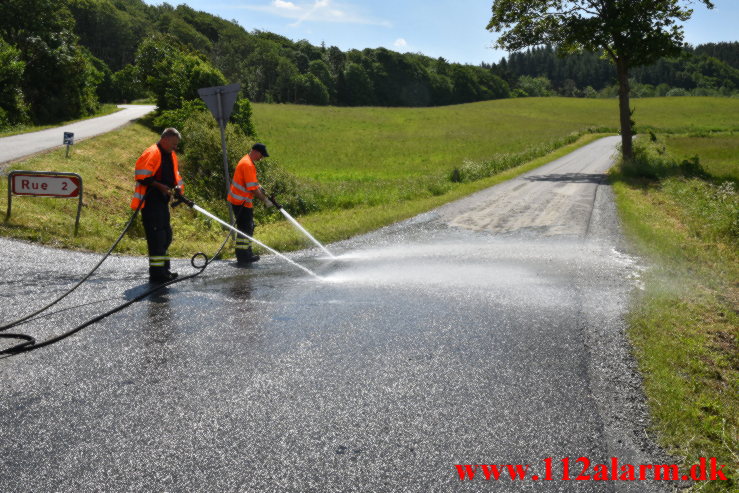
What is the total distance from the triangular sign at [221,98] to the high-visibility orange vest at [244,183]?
131cm

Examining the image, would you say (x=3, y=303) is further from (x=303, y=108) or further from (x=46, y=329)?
(x=303, y=108)

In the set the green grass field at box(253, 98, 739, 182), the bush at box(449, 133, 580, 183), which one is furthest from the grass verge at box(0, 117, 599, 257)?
the green grass field at box(253, 98, 739, 182)

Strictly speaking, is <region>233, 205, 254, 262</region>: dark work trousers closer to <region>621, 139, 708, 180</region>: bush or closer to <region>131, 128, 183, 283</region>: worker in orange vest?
<region>131, 128, 183, 283</region>: worker in orange vest

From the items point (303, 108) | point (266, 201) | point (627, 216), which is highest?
point (303, 108)

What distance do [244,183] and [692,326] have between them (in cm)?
651

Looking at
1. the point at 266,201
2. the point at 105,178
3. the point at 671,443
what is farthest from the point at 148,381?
the point at 105,178

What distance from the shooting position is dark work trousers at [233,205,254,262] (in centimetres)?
887

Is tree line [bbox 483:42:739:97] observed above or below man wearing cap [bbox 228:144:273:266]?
above

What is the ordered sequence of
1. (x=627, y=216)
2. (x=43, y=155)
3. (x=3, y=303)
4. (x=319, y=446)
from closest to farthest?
(x=319, y=446) < (x=3, y=303) < (x=627, y=216) < (x=43, y=155)

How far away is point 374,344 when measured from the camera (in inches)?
202

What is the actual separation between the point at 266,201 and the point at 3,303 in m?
3.86

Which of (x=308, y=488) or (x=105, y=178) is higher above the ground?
(x=105, y=178)

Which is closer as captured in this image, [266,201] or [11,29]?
[266,201]

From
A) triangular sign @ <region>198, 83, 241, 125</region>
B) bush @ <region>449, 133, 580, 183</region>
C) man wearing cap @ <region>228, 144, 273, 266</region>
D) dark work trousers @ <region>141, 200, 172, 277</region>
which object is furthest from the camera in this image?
bush @ <region>449, 133, 580, 183</region>
